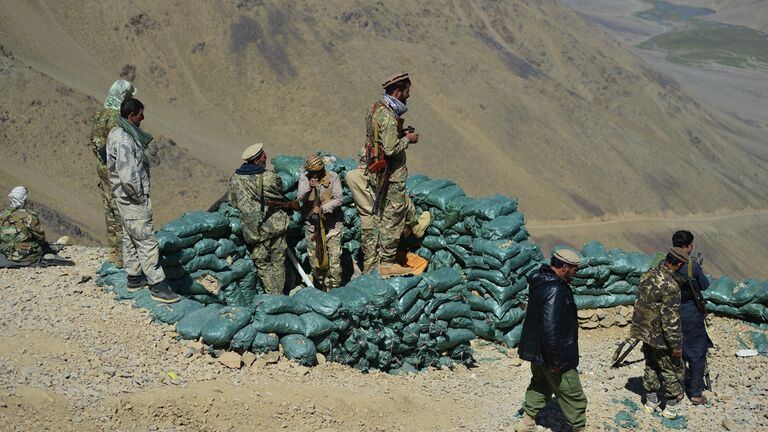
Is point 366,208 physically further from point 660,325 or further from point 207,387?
point 660,325

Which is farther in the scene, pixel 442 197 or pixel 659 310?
pixel 442 197

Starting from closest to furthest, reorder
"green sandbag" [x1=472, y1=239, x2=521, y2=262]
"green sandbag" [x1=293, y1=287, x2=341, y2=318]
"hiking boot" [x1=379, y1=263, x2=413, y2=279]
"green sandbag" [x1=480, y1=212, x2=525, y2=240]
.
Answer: "green sandbag" [x1=293, y1=287, x2=341, y2=318] → "green sandbag" [x1=472, y1=239, x2=521, y2=262] → "hiking boot" [x1=379, y1=263, x2=413, y2=279] → "green sandbag" [x1=480, y1=212, x2=525, y2=240]

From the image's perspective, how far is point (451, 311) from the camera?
7.31 m

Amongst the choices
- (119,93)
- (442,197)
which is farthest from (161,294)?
(442,197)

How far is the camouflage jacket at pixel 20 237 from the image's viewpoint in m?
7.65

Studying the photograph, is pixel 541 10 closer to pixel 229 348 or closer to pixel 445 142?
pixel 445 142

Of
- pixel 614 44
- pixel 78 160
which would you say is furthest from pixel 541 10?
pixel 78 160

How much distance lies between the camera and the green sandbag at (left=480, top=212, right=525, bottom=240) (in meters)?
7.98

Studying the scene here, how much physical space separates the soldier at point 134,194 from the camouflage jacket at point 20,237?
1.75 m

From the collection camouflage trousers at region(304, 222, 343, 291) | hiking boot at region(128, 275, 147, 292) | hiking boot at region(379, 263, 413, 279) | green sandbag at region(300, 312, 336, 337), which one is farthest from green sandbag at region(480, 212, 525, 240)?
hiking boot at region(128, 275, 147, 292)

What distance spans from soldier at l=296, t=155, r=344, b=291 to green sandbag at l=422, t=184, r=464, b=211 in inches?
52.8

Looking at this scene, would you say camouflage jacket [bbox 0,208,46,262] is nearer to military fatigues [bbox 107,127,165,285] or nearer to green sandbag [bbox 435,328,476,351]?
military fatigues [bbox 107,127,165,285]

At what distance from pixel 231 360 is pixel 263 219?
1.82 metres

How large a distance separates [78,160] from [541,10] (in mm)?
32673
